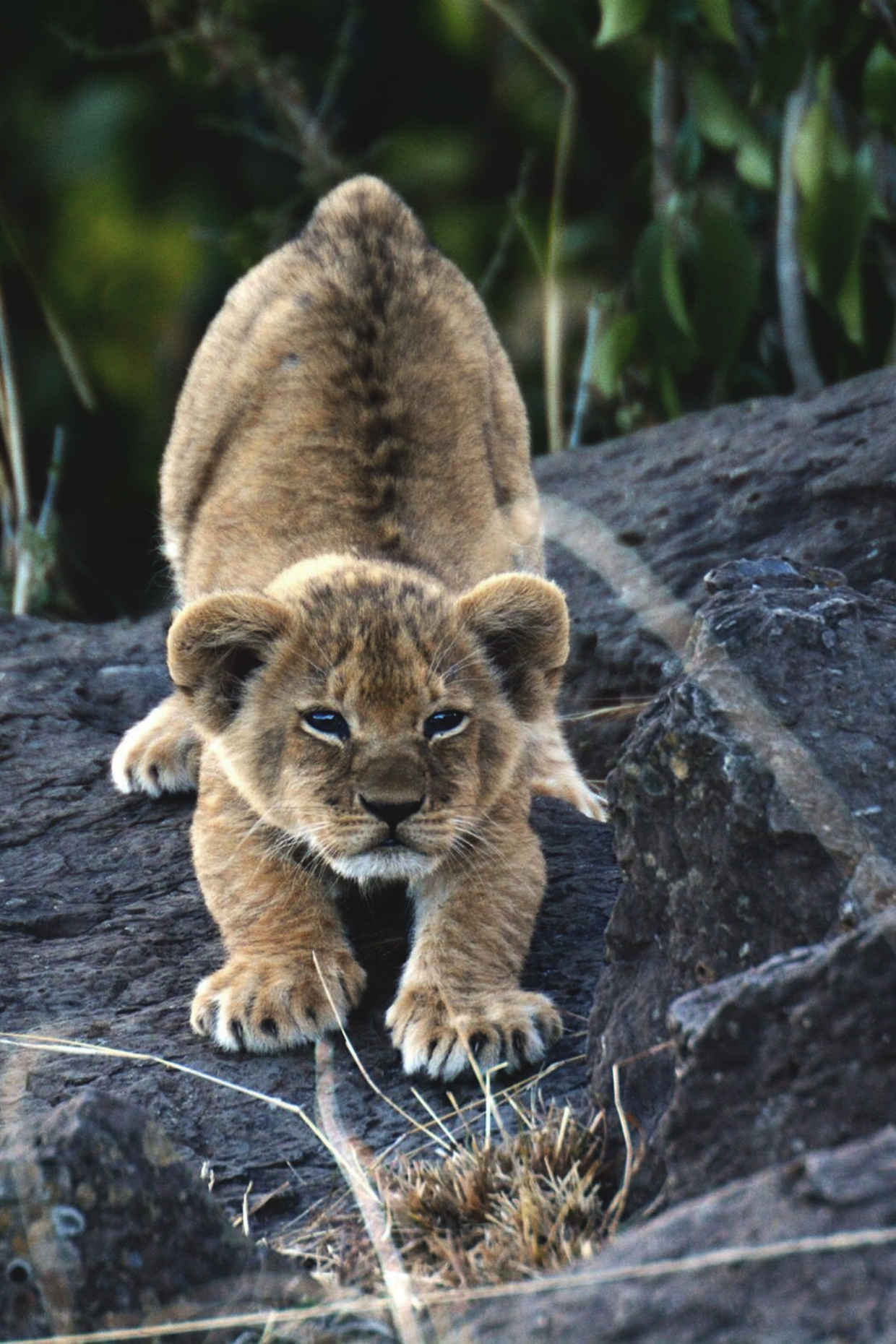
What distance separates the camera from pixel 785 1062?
2.42 m

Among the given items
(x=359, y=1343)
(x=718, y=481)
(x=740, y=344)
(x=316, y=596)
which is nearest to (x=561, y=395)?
(x=740, y=344)

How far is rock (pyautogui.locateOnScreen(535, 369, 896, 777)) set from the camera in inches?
226

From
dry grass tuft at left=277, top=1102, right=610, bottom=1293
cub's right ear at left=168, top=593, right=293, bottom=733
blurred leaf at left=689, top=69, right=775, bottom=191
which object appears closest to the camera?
dry grass tuft at left=277, top=1102, right=610, bottom=1293

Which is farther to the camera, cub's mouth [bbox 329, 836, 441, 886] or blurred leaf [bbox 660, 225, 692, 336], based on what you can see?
blurred leaf [bbox 660, 225, 692, 336]

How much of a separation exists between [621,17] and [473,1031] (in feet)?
16.4

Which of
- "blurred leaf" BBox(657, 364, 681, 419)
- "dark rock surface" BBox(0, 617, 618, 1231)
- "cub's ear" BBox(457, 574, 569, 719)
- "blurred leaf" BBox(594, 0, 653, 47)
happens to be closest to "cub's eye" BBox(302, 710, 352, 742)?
"cub's ear" BBox(457, 574, 569, 719)

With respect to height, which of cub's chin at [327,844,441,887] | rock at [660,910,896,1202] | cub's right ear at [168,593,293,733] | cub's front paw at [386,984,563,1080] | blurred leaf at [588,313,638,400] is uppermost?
blurred leaf at [588,313,638,400]

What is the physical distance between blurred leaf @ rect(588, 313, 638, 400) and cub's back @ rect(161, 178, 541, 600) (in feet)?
6.81

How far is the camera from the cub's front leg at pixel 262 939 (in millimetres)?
3963

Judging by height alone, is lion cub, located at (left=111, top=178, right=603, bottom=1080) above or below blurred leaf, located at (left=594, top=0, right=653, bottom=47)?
below

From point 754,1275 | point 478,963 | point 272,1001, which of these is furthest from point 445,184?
point 754,1275

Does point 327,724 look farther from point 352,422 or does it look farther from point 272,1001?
point 352,422

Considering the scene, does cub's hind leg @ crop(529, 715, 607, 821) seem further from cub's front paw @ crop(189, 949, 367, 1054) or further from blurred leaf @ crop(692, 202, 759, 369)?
blurred leaf @ crop(692, 202, 759, 369)

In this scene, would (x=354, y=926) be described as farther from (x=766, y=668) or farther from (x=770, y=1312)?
(x=770, y=1312)
